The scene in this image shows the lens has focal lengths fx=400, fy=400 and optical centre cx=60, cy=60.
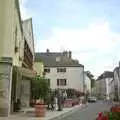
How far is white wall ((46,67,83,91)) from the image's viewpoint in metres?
105

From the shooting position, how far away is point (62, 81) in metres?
105

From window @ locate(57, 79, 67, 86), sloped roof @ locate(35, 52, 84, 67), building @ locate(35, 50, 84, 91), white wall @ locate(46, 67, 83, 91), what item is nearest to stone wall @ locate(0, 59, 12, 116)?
sloped roof @ locate(35, 52, 84, 67)

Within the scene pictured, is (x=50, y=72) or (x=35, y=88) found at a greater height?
(x=50, y=72)

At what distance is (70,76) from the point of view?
347 ft

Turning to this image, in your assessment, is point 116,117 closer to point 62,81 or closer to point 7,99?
point 7,99

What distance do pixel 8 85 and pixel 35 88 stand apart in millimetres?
13718

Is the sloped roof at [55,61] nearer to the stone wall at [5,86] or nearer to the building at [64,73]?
the building at [64,73]

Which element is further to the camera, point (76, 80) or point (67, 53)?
point (67, 53)

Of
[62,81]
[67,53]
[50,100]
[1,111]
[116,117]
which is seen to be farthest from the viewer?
[67,53]

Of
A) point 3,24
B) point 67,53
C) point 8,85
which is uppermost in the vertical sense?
point 67,53

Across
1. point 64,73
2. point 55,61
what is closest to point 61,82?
point 64,73

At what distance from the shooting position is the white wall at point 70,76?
344 feet

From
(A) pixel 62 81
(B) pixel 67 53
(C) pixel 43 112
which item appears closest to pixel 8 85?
(C) pixel 43 112

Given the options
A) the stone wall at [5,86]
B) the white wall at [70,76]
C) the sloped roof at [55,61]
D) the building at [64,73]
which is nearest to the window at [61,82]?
the building at [64,73]
